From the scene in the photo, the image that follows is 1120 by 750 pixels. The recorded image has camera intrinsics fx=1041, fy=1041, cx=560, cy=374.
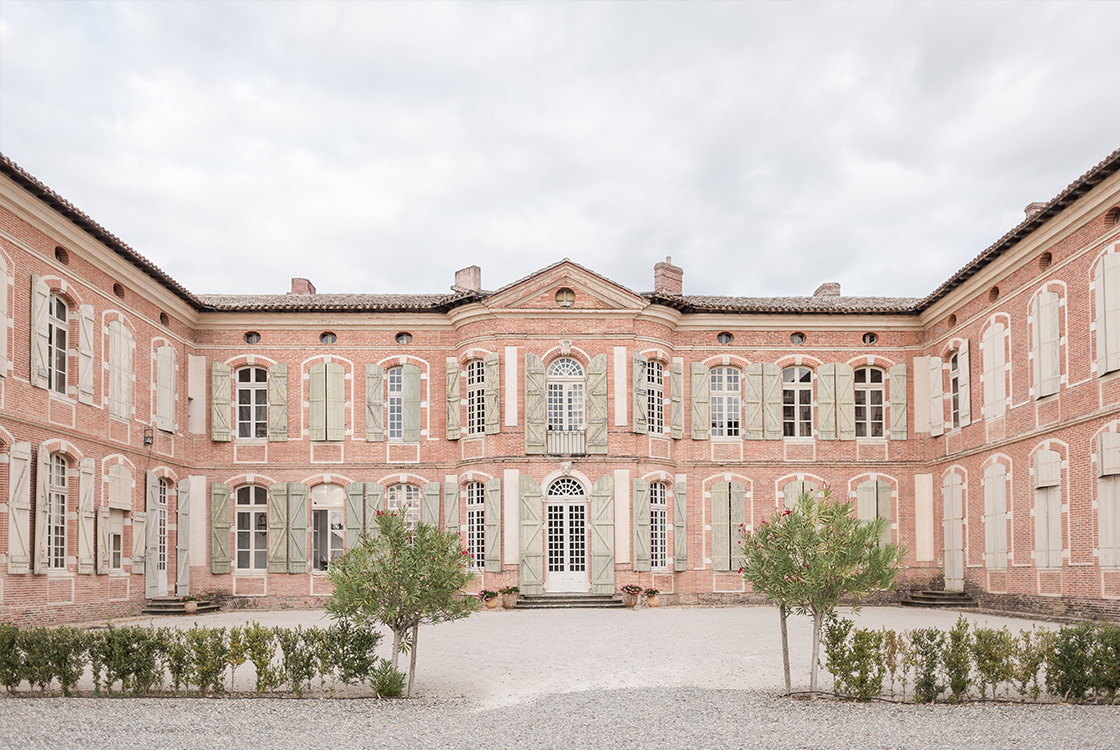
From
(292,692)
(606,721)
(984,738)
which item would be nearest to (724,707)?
(606,721)

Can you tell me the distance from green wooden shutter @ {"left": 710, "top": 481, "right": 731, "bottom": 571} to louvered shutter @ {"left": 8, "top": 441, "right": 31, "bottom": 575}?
1505 centimetres

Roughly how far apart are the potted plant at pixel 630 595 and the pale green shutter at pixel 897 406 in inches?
297

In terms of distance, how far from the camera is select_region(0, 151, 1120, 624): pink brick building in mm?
22031

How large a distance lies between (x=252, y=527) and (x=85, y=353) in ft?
24.8

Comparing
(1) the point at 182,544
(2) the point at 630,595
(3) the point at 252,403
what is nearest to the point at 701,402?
(2) the point at 630,595

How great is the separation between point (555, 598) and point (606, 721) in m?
14.5

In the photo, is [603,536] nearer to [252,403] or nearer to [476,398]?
[476,398]

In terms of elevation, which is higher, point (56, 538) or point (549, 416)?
point (549, 416)

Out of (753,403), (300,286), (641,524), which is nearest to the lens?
(641,524)

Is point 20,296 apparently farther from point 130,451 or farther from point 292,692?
point 292,692

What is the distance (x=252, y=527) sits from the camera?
25.4 m

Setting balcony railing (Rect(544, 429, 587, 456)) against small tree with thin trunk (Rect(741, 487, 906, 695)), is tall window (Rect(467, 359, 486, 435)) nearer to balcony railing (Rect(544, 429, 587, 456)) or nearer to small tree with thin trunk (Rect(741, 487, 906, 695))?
balcony railing (Rect(544, 429, 587, 456))

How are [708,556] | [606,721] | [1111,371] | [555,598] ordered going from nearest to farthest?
[606,721] < [1111,371] < [555,598] < [708,556]

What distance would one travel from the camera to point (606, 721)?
9406 millimetres
